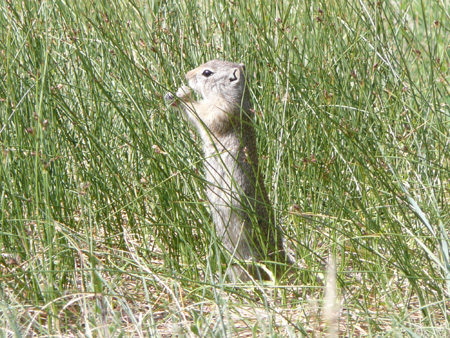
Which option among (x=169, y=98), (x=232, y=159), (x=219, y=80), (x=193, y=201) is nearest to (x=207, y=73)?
(x=219, y=80)

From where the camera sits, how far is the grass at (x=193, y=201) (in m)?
2.23

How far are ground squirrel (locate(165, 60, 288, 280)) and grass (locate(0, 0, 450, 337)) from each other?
0.33ft

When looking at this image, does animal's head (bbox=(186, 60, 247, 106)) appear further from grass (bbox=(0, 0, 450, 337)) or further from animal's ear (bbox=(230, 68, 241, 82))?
grass (bbox=(0, 0, 450, 337))

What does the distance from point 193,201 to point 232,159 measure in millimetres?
310

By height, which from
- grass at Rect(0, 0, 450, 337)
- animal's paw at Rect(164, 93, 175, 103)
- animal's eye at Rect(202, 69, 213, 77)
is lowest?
grass at Rect(0, 0, 450, 337)

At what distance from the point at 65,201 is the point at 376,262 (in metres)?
1.43

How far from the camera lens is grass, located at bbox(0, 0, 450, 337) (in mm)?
2232

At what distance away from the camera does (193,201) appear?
296cm

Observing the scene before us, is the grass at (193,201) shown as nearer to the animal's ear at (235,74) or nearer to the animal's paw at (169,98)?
the animal's paw at (169,98)

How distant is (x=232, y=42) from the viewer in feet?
12.6

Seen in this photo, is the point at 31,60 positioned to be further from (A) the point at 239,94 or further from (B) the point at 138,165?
(A) the point at 239,94

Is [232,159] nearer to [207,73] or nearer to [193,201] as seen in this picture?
[193,201]

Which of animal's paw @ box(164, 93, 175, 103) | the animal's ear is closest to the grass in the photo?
animal's paw @ box(164, 93, 175, 103)

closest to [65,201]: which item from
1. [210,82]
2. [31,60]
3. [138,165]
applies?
[138,165]
